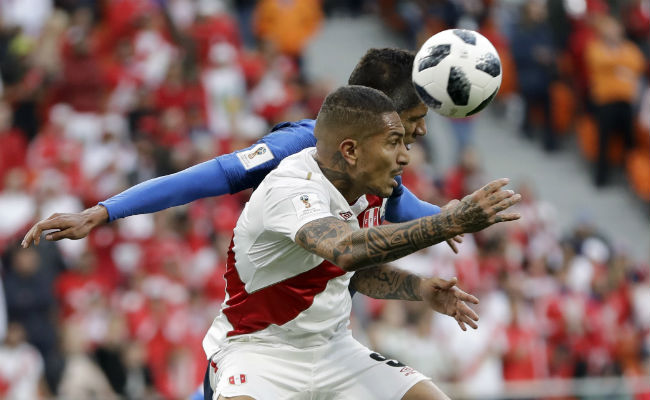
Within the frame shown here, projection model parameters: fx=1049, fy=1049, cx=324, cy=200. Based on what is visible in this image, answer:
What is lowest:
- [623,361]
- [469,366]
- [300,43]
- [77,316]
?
[623,361]

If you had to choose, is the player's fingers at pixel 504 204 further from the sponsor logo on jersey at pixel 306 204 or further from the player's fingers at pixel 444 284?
the player's fingers at pixel 444 284

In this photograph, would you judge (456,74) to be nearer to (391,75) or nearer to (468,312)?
(391,75)

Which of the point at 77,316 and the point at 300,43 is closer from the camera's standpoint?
the point at 77,316

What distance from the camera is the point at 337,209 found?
197 inches

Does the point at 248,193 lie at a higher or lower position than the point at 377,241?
lower

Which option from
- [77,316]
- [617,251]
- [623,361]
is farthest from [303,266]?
[617,251]

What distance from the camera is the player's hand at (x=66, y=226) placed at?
5.00 meters

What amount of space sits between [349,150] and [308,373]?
114 centimetres

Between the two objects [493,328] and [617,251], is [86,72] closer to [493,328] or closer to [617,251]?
[493,328]

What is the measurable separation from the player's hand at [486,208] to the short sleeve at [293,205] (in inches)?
26.5

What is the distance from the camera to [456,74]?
5.23 metres

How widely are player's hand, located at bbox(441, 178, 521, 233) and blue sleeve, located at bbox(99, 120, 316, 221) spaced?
149 cm

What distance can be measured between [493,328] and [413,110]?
6.32 m

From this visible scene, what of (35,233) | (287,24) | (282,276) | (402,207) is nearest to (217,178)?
(282,276)
